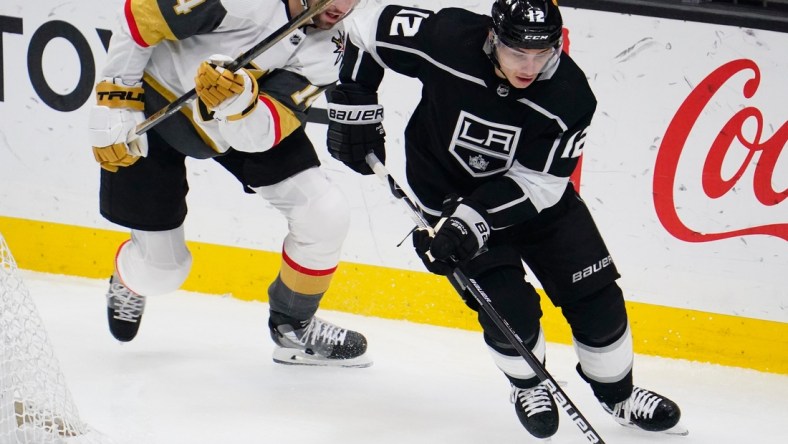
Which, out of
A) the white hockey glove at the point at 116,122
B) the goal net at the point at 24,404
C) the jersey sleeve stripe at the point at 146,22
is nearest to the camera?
the goal net at the point at 24,404

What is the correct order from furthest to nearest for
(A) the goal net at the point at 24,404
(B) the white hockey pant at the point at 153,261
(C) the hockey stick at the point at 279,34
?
1. (B) the white hockey pant at the point at 153,261
2. (C) the hockey stick at the point at 279,34
3. (A) the goal net at the point at 24,404

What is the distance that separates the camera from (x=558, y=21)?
2.51 meters

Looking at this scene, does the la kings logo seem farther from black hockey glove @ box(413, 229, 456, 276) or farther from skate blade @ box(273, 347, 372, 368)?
skate blade @ box(273, 347, 372, 368)

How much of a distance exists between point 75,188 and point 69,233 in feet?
0.57

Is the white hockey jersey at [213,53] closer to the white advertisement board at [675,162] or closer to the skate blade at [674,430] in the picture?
the white advertisement board at [675,162]

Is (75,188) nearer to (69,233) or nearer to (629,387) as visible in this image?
(69,233)

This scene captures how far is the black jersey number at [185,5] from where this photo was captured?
278 centimetres

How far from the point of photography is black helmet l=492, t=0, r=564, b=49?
245 centimetres

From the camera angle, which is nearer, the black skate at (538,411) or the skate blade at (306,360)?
the black skate at (538,411)

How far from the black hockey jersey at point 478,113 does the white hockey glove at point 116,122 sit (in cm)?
60

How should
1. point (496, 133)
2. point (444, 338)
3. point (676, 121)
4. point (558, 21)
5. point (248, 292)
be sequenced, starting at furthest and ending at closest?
point (248, 292)
point (444, 338)
point (676, 121)
point (496, 133)
point (558, 21)

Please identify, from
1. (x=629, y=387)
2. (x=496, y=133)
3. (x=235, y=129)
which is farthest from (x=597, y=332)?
(x=235, y=129)

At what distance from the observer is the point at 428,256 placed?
2.62 m

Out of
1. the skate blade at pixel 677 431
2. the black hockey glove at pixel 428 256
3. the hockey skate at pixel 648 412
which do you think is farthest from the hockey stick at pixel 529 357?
the skate blade at pixel 677 431
